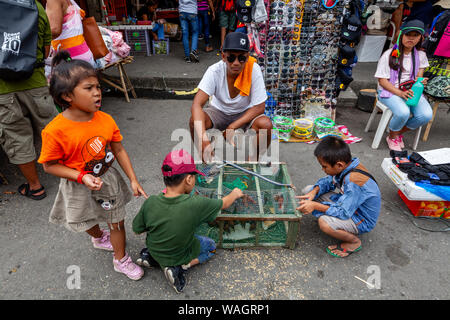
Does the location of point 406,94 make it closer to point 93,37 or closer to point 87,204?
point 87,204

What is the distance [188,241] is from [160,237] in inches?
7.7

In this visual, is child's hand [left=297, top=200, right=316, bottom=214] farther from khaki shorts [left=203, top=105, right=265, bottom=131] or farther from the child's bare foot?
khaki shorts [left=203, top=105, right=265, bottom=131]

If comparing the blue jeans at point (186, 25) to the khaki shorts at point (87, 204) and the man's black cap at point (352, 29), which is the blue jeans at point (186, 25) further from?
the khaki shorts at point (87, 204)

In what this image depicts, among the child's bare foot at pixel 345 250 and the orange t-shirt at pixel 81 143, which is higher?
the orange t-shirt at pixel 81 143

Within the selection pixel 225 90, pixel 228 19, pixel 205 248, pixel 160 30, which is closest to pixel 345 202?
pixel 205 248

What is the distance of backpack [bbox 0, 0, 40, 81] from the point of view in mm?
2223

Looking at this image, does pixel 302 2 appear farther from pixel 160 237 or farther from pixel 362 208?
pixel 160 237

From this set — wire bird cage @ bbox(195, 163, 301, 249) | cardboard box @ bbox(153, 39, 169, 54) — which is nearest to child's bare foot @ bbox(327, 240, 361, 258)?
wire bird cage @ bbox(195, 163, 301, 249)

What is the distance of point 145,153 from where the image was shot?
3.59 metres

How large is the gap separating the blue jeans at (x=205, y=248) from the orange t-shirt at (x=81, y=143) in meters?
0.90

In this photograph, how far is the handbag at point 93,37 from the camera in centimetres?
345

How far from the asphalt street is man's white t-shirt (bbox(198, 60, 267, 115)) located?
1.25m

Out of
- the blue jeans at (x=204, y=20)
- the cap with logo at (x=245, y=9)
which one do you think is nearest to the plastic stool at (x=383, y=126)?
the cap with logo at (x=245, y=9)

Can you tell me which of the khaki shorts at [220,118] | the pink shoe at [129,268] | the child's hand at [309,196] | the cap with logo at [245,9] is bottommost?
the pink shoe at [129,268]
